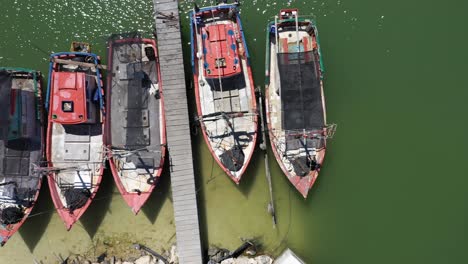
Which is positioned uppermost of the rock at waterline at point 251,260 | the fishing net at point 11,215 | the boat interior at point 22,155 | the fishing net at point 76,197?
the boat interior at point 22,155

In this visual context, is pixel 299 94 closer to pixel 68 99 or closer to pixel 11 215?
pixel 68 99

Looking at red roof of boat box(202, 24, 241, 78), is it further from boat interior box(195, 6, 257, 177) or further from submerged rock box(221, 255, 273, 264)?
submerged rock box(221, 255, 273, 264)

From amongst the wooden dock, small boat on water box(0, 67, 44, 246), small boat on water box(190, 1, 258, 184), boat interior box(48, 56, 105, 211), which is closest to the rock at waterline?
the wooden dock

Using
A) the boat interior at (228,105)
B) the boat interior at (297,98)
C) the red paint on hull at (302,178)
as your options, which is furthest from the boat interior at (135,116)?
the boat interior at (297,98)

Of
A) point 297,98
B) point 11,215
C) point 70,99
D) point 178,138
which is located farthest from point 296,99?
point 11,215

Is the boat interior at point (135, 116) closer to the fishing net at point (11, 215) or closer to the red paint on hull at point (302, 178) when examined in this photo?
the fishing net at point (11, 215)
